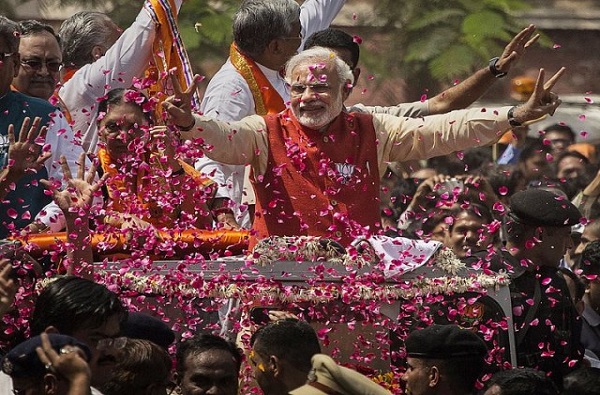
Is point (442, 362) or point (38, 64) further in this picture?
point (38, 64)

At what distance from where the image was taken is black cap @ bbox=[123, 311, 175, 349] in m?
7.92

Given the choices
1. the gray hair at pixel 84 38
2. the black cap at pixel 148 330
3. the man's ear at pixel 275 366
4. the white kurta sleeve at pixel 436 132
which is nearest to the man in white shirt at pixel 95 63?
the gray hair at pixel 84 38

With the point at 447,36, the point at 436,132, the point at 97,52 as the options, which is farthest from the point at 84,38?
the point at 447,36

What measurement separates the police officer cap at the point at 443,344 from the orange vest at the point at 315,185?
1075mm

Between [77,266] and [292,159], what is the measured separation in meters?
1.38

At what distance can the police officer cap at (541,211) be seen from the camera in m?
9.38

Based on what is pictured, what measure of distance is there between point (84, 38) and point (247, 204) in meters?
1.59

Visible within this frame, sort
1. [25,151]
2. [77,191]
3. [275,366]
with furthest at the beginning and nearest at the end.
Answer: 1. [25,151]
2. [77,191]
3. [275,366]

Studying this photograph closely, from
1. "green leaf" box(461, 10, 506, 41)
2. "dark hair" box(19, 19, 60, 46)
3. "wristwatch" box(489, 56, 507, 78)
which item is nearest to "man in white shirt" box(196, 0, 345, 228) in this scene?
"dark hair" box(19, 19, 60, 46)

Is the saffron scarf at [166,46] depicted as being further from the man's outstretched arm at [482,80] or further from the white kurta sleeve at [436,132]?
the man's outstretched arm at [482,80]

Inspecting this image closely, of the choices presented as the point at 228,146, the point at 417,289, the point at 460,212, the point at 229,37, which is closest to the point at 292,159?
the point at 228,146

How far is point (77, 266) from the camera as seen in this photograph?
839cm

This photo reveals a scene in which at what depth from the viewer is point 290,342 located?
7.91m

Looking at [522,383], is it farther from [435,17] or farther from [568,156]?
[435,17]
